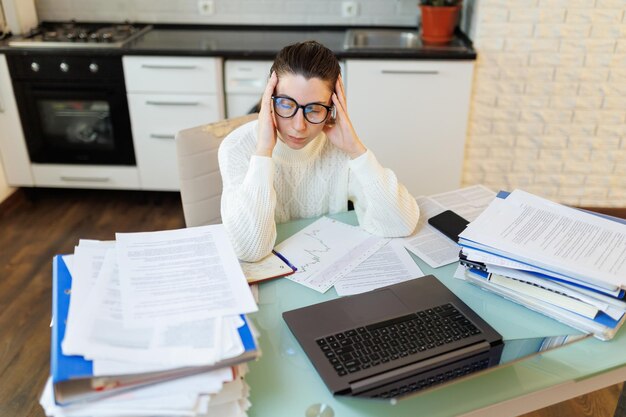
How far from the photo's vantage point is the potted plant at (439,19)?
2893 millimetres

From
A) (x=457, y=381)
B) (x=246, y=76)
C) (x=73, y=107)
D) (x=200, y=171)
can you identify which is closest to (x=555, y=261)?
(x=457, y=381)

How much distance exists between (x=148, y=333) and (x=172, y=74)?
7.39 ft

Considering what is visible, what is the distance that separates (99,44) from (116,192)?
37.4 inches

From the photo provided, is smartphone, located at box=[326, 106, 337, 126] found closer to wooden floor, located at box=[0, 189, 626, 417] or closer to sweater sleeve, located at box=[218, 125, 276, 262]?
sweater sleeve, located at box=[218, 125, 276, 262]

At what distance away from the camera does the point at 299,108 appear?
1.42m

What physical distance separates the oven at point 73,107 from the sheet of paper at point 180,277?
6.75 feet

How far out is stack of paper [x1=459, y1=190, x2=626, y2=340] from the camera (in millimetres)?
1126


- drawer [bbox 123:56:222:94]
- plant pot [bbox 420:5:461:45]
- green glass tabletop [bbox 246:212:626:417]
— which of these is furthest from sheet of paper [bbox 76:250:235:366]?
plant pot [bbox 420:5:461:45]

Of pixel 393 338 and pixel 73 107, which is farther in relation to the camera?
pixel 73 107

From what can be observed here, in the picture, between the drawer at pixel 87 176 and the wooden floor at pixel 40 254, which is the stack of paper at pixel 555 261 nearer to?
the wooden floor at pixel 40 254

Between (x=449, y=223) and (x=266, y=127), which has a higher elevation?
(x=266, y=127)

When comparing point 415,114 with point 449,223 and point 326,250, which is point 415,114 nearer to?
point 449,223

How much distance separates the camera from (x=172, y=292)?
103 centimetres

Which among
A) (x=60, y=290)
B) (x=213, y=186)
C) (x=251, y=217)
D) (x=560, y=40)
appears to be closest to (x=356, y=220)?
(x=251, y=217)
